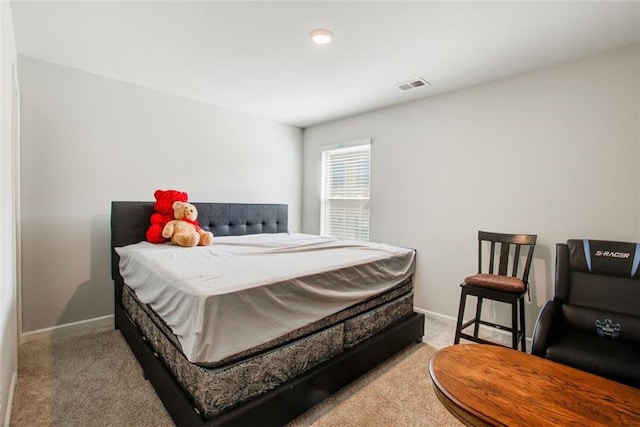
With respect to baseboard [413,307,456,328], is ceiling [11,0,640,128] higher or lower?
higher

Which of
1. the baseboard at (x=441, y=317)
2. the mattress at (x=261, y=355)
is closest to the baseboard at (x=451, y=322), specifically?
the baseboard at (x=441, y=317)

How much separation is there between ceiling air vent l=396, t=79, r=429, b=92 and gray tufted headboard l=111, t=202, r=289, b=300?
6.80 feet

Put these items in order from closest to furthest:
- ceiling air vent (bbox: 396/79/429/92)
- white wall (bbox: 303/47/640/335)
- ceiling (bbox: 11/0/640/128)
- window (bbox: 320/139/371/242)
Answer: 1. ceiling (bbox: 11/0/640/128)
2. white wall (bbox: 303/47/640/335)
3. ceiling air vent (bbox: 396/79/429/92)
4. window (bbox: 320/139/371/242)

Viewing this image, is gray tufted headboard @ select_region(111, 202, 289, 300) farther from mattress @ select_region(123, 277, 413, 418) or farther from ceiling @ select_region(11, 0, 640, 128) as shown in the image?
ceiling @ select_region(11, 0, 640, 128)

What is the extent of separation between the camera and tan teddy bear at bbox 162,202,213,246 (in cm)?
259

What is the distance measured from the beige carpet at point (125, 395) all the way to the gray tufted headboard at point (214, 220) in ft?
2.11

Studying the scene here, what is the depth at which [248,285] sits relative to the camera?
142 cm

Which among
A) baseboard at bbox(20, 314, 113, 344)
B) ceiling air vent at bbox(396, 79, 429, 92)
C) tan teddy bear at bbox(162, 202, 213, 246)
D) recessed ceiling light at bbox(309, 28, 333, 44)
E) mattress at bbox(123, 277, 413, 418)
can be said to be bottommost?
baseboard at bbox(20, 314, 113, 344)

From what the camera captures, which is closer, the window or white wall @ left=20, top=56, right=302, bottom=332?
white wall @ left=20, top=56, right=302, bottom=332

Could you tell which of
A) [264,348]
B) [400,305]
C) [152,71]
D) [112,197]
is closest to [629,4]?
[400,305]

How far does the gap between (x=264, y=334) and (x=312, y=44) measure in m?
1.97

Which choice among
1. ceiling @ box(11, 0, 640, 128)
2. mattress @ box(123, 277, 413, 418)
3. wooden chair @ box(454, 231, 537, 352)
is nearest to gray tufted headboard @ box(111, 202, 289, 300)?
mattress @ box(123, 277, 413, 418)

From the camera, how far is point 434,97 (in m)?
3.08

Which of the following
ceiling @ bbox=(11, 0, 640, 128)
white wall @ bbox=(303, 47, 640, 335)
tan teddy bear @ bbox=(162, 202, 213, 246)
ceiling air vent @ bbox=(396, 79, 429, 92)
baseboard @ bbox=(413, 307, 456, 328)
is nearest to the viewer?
ceiling @ bbox=(11, 0, 640, 128)
